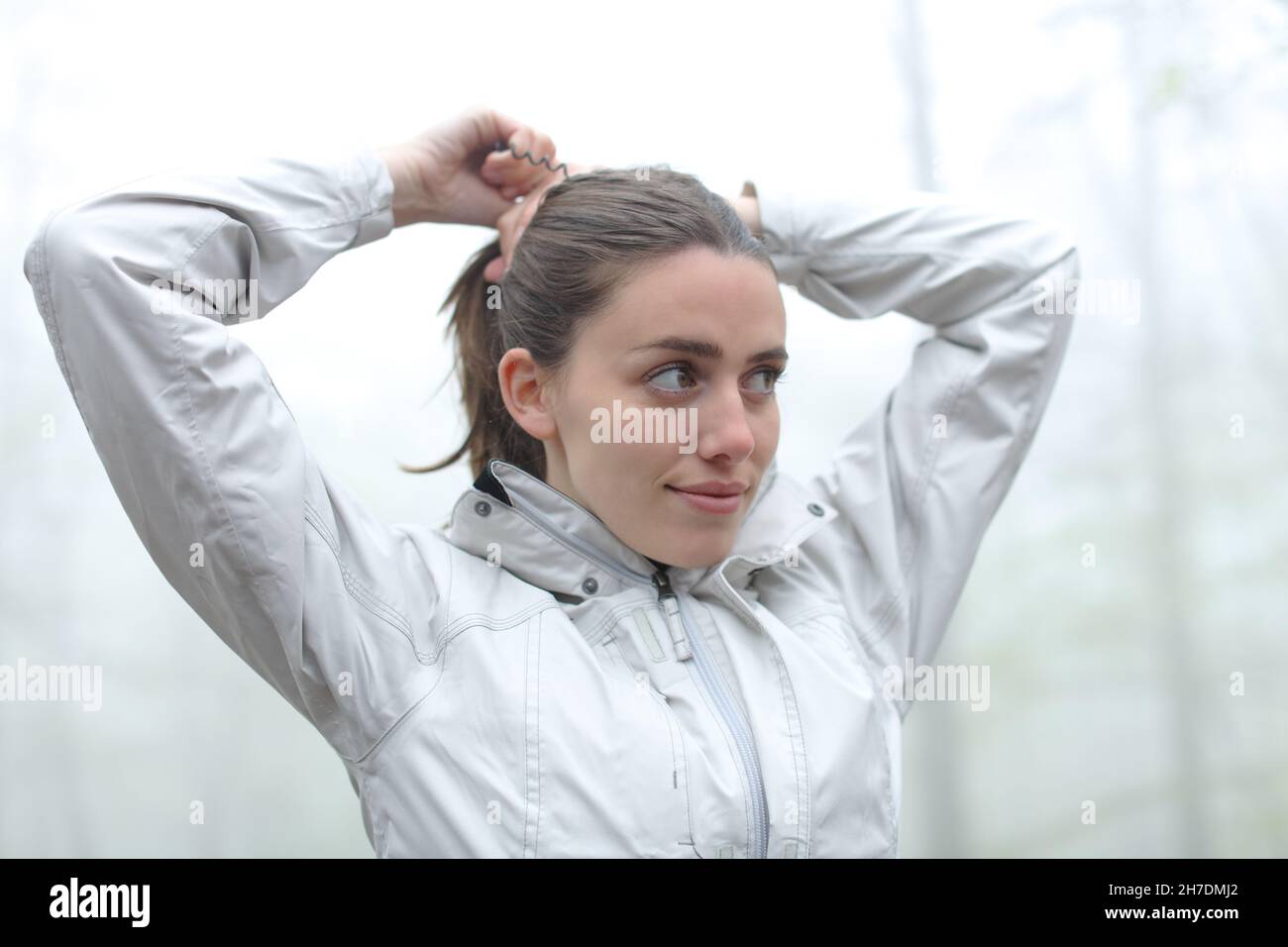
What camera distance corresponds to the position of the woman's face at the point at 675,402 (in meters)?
0.82

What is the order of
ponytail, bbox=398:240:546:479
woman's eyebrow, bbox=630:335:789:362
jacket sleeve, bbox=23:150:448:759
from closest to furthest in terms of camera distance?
jacket sleeve, bbox=23:150:448:759 < woman's eyebrow, bbox=630:335:789:362 < ponytail, bbox=398:240:546:479

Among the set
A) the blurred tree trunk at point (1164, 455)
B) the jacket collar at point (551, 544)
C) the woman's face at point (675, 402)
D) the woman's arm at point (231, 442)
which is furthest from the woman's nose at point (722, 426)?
the blurred tree trunk at point (1164, 455)

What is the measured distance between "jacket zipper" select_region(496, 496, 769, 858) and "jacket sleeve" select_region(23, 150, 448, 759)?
0.11 metres

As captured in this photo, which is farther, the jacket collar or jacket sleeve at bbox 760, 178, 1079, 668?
jacket sleeve at bbox 760, 178, 1079, 668

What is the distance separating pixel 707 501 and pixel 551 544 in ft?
0.41

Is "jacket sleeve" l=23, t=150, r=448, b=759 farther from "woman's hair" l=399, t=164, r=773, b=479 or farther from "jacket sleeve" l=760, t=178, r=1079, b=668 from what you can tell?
"jacket sleeve" l=760, t=178, r=1079, b=668

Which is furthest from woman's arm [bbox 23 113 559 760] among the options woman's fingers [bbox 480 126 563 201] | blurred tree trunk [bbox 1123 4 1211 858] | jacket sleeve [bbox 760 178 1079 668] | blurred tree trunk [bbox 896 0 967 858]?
blurred tree trunk [bbox 1123 4 1211 858]

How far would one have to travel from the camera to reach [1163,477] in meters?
1.64

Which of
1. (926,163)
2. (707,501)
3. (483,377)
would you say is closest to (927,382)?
(707,501)

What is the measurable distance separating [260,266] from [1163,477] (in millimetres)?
1323

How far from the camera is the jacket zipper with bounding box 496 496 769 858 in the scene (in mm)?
770

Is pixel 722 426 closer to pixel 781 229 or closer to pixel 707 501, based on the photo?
pixel 707 501
